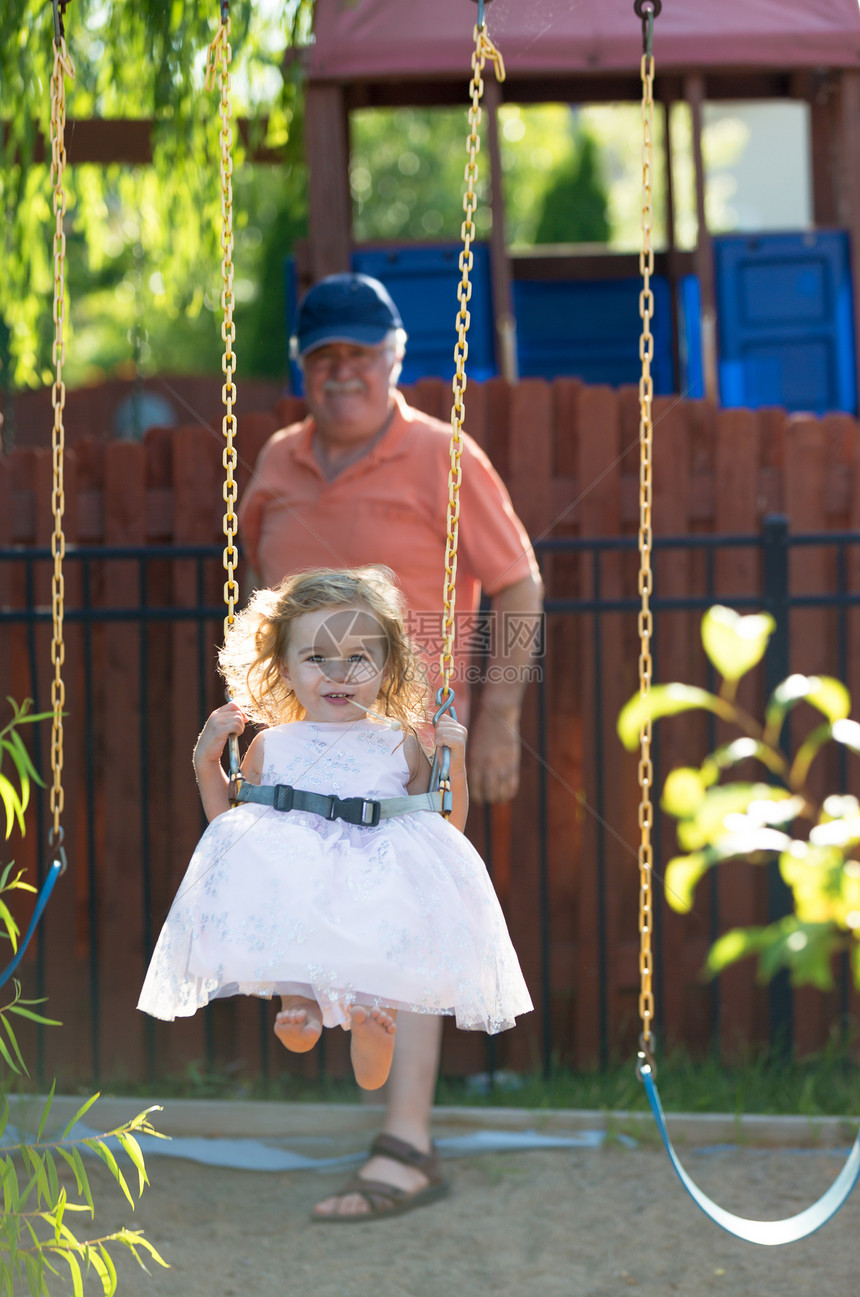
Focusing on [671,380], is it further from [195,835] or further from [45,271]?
[195,835]

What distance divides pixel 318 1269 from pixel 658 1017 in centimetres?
155

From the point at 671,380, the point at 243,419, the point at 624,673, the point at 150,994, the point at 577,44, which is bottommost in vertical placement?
the point at 150,994

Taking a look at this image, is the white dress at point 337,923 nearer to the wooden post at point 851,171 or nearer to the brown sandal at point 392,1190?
the brown sandal at point 392,1190

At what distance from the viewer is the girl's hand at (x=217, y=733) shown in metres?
1.98

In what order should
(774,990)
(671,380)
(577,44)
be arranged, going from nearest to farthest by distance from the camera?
(774,990) → (577,44) → (671,380)

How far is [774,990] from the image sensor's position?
12.4 ft

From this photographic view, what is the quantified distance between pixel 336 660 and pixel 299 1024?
1.85 feet

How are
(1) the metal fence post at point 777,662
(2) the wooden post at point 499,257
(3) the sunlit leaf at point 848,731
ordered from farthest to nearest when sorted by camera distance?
(2) the wooden post at point 499,257 < (1) the metal fence post at point 777,662 < (3) the sunlit leaf at point 848,731

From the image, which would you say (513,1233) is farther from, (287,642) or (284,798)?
(287,642)

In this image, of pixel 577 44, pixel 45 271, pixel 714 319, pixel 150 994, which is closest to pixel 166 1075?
pixel 150 994

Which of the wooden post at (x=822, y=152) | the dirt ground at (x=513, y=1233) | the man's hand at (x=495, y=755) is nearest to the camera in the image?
the dirt ground at (x=513, y=1233)

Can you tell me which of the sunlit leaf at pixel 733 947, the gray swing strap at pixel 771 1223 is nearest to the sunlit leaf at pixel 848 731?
the sunlit leaf at pixel 733 947

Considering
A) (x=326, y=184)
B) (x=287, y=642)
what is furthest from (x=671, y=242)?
(x=287, y=642)

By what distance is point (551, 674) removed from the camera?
4.00m
